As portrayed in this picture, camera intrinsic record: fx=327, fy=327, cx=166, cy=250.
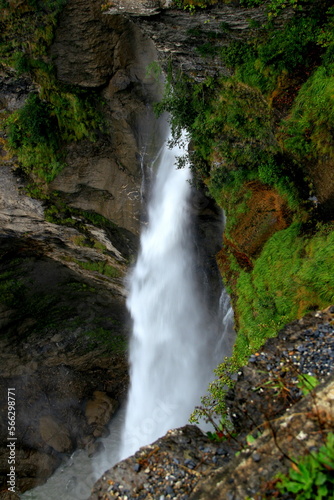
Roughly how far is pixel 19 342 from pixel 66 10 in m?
14.5

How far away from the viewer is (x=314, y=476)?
2602 millimetres

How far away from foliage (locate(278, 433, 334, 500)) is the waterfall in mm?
8715

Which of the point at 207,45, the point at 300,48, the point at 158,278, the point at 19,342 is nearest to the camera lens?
the point at 300,48

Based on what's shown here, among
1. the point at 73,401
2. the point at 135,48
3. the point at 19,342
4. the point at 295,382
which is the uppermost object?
the point at 135,48

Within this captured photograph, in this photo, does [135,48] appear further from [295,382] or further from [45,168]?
[295,382]

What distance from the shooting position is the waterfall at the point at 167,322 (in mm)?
11523

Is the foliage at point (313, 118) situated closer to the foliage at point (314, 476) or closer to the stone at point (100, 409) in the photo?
the foliage at point (314, 476)

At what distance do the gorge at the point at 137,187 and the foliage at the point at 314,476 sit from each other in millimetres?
207

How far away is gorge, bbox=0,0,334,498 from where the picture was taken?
627 centimetres

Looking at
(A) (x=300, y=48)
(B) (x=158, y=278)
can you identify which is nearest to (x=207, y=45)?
(A) (x=300, y=48)

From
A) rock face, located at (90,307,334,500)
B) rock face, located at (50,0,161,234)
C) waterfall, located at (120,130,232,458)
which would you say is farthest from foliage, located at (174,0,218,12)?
rock face, located at (90,307,334,500)

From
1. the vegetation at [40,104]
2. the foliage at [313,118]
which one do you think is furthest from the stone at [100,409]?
the foliage at [313,118]

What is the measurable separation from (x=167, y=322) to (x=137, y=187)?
18.1ft

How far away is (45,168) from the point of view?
11.8 meters
